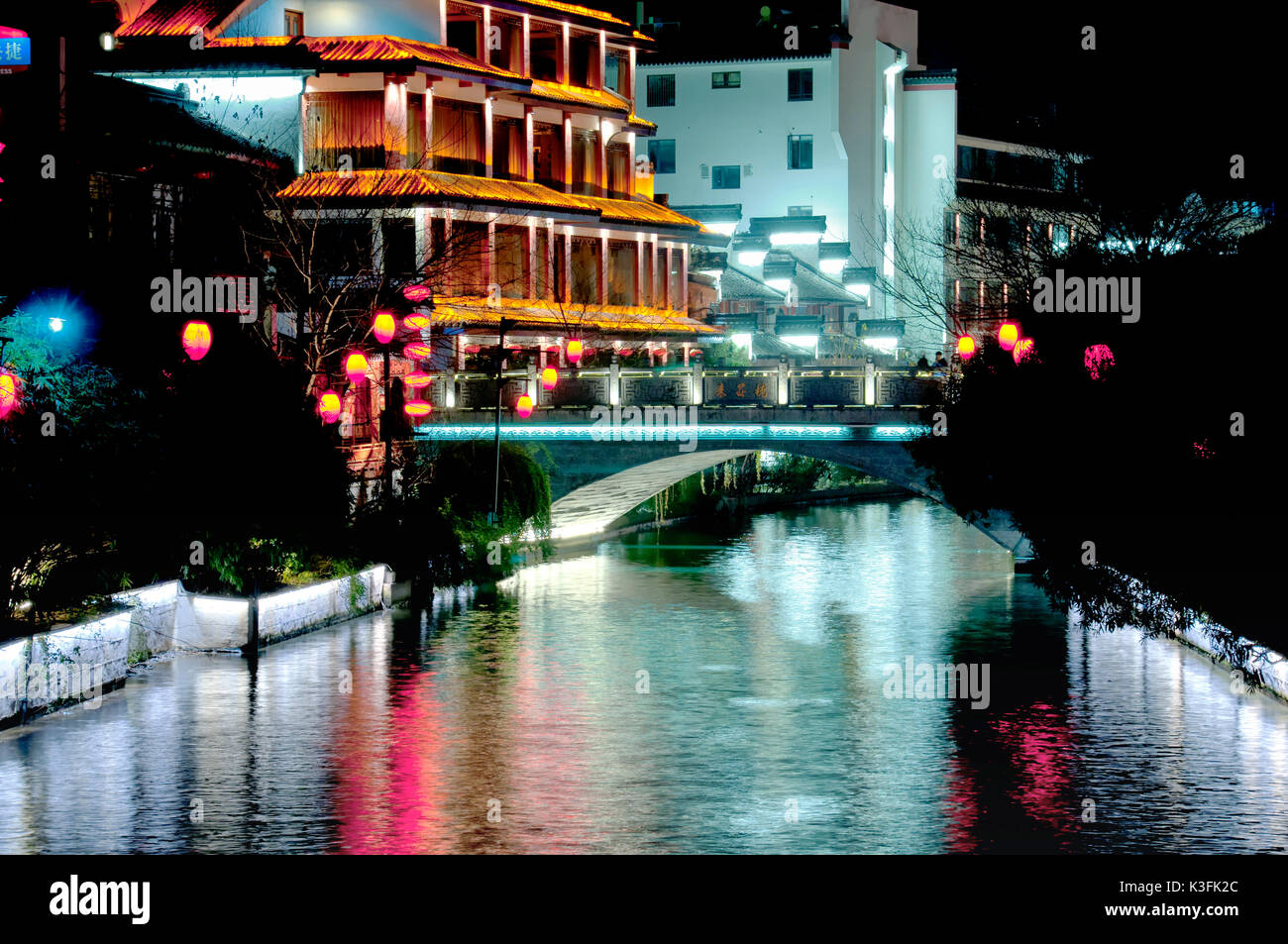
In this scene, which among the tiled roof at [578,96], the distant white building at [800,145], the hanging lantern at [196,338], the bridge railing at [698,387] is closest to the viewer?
the hanging lantern at [196,338]

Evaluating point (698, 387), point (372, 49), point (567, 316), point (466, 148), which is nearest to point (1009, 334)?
point (698, 387)

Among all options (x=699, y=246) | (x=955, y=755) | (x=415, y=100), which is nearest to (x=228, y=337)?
(x=955, y=755)

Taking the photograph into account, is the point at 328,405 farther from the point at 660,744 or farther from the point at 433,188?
the point at 433,188

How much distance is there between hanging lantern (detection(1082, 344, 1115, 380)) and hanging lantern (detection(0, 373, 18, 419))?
17291 millimetres

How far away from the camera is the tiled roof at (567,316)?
54.6m

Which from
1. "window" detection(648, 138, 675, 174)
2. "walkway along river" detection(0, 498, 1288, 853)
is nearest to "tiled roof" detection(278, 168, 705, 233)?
"walkway along river" detection(0, 498, 1288, 853)

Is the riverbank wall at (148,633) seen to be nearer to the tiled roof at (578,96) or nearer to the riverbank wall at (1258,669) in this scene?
the riverbank wall at (1258,669)

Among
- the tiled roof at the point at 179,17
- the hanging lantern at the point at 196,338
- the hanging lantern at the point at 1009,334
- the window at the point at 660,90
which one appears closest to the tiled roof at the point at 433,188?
the tiled roof at the point at 179,17

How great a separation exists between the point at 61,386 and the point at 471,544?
15008 millimetres

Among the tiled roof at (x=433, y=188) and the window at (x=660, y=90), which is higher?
the window at (x=660, y=90)

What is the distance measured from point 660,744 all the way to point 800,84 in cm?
5836

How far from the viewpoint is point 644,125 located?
6712 cm

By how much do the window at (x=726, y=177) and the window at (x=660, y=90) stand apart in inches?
150

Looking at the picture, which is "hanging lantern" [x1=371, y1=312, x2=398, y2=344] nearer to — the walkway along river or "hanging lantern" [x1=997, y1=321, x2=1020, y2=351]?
the walkway along river
